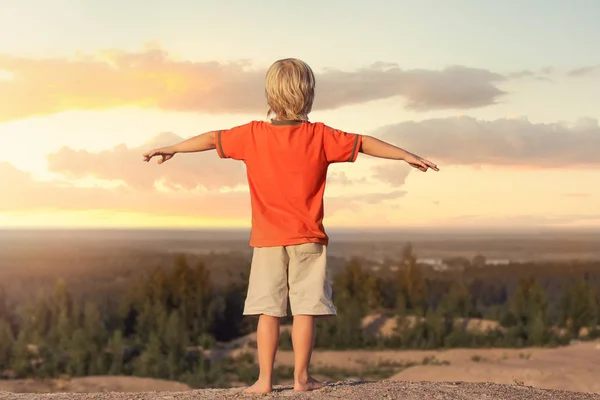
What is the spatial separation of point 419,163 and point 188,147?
5.17ft

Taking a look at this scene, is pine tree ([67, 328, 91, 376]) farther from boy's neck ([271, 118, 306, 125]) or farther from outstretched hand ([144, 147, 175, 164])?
boy's neck ([271, 118, 306, 125])

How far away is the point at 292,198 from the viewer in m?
5.11

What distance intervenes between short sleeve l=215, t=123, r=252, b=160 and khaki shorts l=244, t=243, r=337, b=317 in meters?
0.68

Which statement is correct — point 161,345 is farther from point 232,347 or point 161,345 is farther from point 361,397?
point 361,397

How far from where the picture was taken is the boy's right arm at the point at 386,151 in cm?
508

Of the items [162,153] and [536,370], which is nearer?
[162,153]

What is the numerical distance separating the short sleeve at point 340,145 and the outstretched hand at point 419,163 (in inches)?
13.7

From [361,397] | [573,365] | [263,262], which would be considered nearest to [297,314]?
[263,262]

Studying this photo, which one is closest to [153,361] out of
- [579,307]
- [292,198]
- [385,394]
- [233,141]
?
[579,307]

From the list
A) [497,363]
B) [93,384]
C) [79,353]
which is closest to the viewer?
[93,384]

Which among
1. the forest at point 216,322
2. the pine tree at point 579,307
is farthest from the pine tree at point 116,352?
the pine tree at point 579,307

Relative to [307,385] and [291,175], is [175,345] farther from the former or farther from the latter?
[291,175]

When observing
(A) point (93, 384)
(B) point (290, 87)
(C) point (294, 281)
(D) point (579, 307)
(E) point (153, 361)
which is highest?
(B) point (290, 87)

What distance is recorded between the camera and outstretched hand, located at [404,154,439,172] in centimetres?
503
